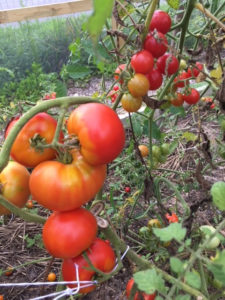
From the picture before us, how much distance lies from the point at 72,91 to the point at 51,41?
45.2 inches

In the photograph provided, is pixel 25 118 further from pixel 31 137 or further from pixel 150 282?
Answer: pixel 150 282

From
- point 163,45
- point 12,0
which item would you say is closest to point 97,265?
point 163,45

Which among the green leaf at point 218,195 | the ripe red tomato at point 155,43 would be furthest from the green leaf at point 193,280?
the ripe red tomato at point 155,43

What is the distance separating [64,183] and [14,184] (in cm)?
14

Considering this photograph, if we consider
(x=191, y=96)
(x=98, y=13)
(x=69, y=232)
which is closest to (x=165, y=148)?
(x=191, y=96)

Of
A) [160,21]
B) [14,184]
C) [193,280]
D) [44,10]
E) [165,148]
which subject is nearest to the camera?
[193,280]

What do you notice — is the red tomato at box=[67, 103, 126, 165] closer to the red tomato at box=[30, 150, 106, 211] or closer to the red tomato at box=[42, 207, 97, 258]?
the red tomato at box=[30, 150, 106, 211]

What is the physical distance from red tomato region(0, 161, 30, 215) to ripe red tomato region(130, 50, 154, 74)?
347mm

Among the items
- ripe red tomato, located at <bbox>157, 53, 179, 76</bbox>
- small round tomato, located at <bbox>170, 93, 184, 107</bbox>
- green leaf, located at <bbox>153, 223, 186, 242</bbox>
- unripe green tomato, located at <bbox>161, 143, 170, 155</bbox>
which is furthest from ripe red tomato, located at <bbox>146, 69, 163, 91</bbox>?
green leaf, located at <bbox>153, 223, 186, 242</bbox>

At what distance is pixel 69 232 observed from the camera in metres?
0.70

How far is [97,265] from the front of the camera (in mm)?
770

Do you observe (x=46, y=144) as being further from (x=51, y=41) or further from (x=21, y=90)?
(x=51, y=41)

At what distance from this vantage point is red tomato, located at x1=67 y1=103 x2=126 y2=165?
633mm

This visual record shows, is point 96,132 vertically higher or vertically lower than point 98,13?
A: lower
